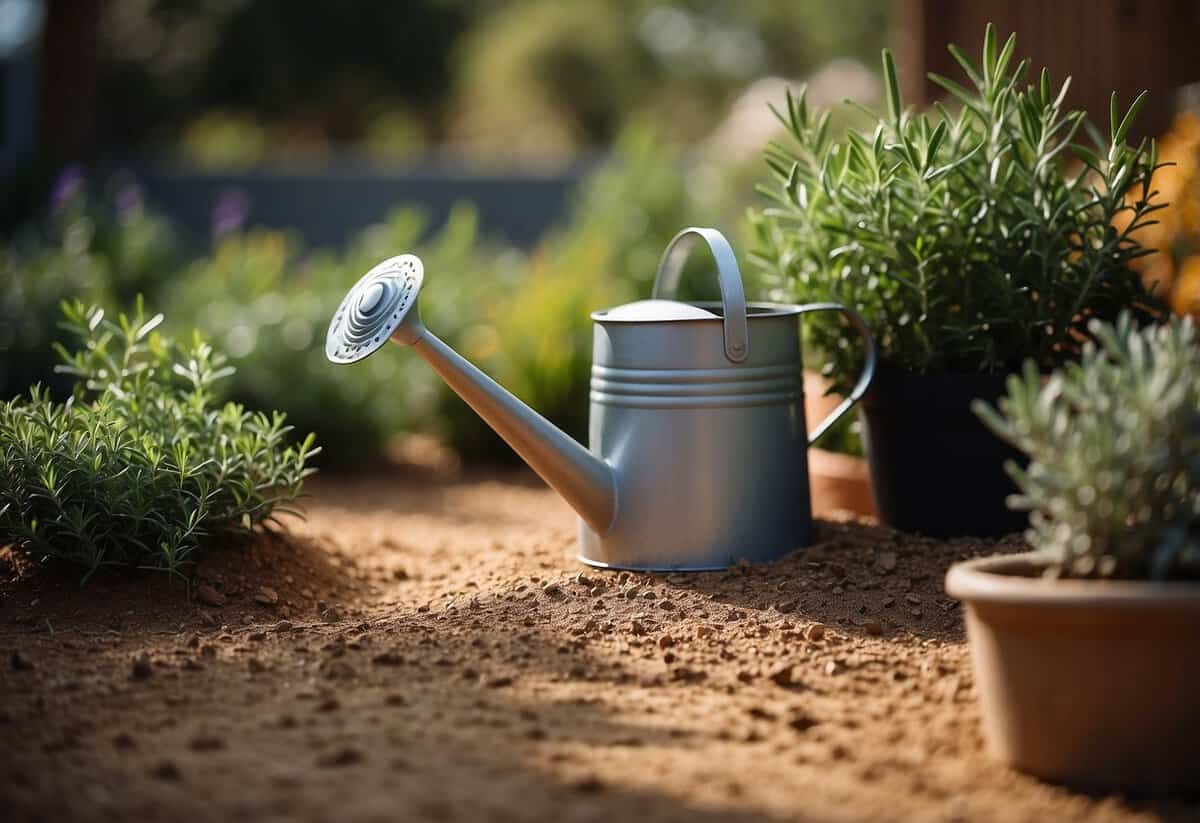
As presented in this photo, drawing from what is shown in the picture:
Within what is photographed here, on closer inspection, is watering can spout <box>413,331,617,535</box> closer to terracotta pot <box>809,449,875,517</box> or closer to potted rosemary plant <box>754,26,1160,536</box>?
potted rosemary plant <box>754,26,1160,536</box>

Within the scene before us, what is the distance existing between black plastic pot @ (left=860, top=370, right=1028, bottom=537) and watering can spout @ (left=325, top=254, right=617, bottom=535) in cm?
72

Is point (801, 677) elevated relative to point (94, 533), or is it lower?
lower

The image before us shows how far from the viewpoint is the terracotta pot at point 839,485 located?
3.66m

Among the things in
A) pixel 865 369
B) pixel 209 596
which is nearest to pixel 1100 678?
pixel 865 369

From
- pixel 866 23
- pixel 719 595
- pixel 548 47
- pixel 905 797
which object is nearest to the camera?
pixel 905 797

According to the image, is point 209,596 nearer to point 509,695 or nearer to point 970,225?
point 509,695

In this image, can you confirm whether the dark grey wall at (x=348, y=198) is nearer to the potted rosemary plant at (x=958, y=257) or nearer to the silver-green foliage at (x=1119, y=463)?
the potted rosemary plant at (x=958, y=257)

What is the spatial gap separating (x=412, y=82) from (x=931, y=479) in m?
24.6

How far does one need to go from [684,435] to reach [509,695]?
89 cm

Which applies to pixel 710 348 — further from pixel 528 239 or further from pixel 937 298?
pixel 528 239

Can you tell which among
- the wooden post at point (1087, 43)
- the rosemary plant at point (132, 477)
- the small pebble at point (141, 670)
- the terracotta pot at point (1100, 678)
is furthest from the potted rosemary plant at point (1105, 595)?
the wooden post at point (1087, 43)

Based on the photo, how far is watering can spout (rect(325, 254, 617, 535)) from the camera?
261 centimetres

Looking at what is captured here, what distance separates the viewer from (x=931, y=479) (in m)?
3.07

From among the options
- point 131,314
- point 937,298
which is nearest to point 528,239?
point 131,314
